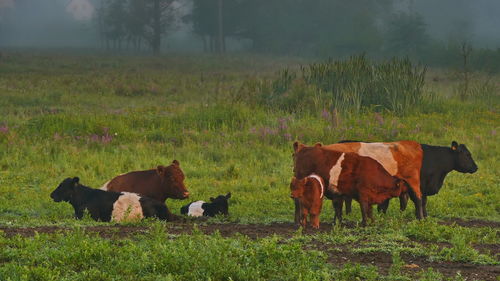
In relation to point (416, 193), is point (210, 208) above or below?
below

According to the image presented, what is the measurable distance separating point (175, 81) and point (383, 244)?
3624 cm

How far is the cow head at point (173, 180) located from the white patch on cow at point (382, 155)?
3.18 meters

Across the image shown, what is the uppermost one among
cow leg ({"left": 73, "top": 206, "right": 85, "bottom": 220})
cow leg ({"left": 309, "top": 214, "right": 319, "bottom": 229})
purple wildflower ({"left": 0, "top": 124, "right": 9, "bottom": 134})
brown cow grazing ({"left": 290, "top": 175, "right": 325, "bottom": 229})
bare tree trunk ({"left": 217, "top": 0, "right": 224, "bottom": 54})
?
bare tree trunk ({"left": 217, "top": 0, "right": 224, "bottom": 54})

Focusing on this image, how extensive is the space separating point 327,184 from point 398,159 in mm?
1534

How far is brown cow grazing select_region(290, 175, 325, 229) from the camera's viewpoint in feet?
31.2

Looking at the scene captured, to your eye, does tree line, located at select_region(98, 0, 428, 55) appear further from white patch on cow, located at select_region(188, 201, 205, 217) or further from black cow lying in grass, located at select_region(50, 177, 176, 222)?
black cow lying in grass, located at select_region(50, 177, 176, 222)

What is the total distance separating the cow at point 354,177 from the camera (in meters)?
9.90

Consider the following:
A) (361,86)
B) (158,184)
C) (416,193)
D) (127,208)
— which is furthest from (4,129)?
(416,193)

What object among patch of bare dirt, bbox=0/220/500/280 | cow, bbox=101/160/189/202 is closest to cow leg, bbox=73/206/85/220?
cow, bbox=101/160/189/202

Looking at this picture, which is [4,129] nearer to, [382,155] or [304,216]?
[304,216]

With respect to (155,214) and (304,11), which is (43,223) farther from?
(304,11)

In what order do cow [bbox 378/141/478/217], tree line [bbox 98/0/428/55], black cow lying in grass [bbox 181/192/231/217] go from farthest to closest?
1. tree line [bbox 98/0/428/55]
2. black cow lying in grass [bbox 181/192/231/217]
3. cow [bbox 378/141/478/217]

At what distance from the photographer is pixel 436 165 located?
11469 millimetres

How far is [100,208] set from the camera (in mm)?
10547
